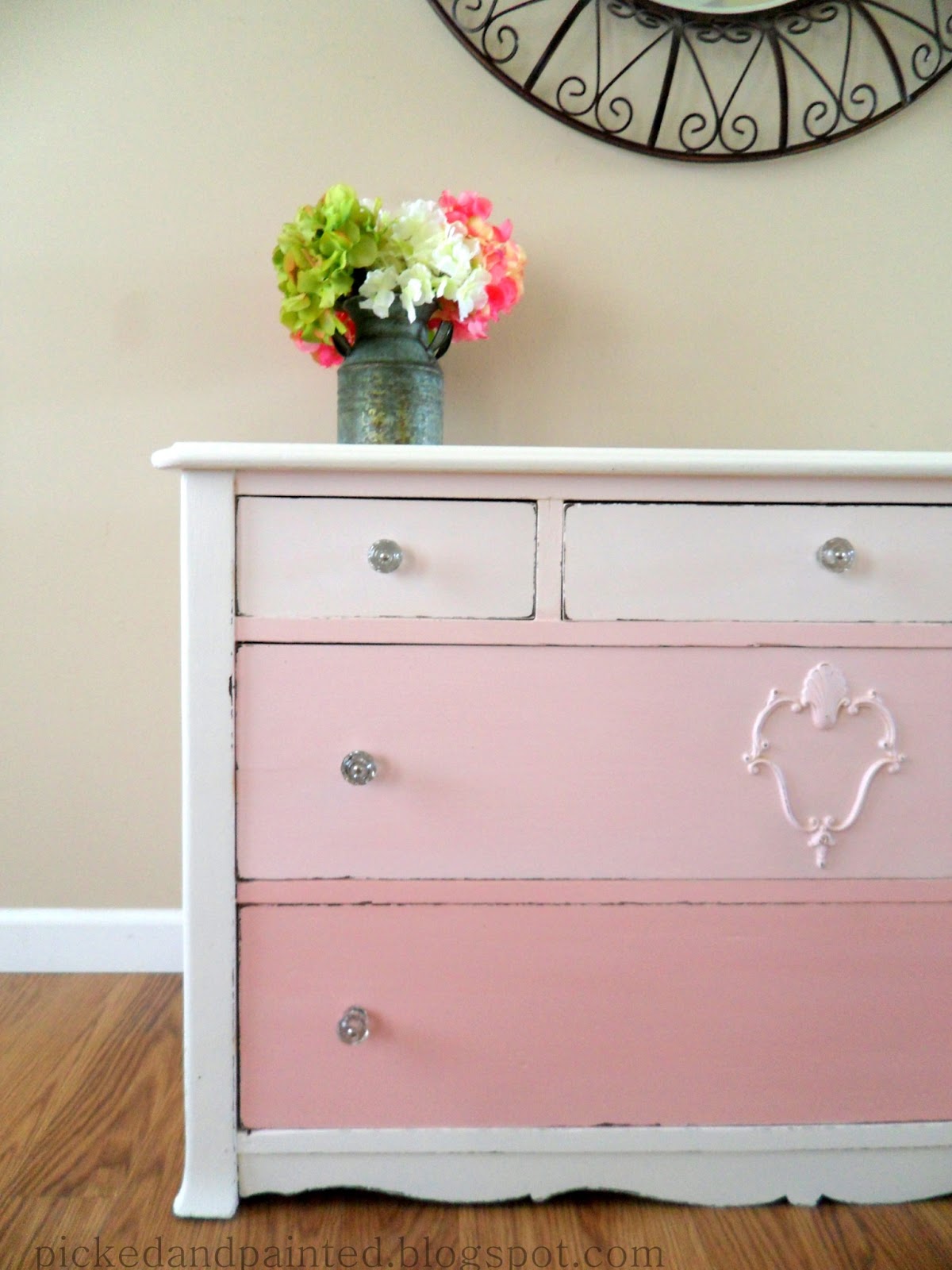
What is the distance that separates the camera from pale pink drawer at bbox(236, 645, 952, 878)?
3.03 feet

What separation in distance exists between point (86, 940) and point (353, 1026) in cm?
77

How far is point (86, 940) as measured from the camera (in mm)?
1464

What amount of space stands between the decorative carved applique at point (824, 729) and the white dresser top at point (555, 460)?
0.74ft

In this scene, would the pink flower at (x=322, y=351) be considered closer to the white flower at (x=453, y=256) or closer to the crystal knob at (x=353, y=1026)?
the white flower at (x=453, y=256)

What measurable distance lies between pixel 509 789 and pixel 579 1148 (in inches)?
17.0

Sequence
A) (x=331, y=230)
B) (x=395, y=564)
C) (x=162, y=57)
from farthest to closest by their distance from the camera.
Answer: (x=162, y=57) → (x=331, y=230) → (x=395, y=564)

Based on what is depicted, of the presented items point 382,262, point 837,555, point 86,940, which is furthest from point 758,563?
point 86,940

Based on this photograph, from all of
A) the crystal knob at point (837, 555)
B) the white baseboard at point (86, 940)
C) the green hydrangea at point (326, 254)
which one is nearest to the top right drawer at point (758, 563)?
the crystal knob at point (837, 555)

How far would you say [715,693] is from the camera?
94cm

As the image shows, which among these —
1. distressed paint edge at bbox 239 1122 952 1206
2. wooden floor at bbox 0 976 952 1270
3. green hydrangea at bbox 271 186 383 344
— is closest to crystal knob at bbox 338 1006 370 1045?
distressed paint edge at bbox 239 1122 952 1206

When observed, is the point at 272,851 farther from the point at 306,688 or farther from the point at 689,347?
the point at 689,347

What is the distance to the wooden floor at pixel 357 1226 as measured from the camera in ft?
3.00

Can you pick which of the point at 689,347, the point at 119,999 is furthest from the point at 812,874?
the point at 119,999

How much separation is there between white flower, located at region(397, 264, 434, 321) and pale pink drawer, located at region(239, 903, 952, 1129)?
0.75 metres
